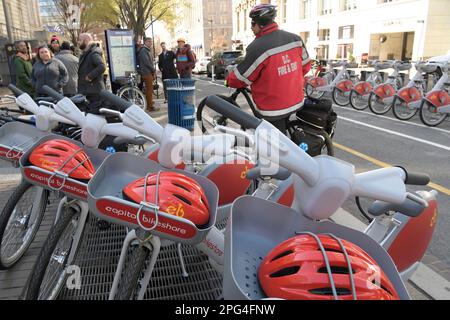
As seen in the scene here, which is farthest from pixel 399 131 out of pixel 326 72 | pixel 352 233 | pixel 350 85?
pixel 352 233

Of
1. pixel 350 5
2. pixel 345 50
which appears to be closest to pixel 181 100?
pixel 345 50

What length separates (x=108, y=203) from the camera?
1.61 m

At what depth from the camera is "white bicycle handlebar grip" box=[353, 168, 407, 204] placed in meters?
1.34

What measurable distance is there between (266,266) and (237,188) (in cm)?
172

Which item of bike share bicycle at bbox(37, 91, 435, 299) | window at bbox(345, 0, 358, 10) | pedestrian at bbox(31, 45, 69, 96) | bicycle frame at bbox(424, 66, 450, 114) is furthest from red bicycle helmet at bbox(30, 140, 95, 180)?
window at bbox(345, 0, 358, 10)

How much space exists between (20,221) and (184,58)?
10.1 meters

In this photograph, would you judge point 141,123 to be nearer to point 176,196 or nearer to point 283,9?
point 176,196

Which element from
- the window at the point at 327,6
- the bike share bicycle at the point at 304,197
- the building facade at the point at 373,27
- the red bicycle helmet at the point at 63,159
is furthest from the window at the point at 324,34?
the bike share bicycle at the point at 304,197

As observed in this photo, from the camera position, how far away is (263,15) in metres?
3.98

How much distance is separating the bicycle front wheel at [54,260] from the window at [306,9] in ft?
139

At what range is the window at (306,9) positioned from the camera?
40550mm

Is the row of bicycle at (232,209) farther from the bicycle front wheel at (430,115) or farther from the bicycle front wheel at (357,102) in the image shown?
the bicycle front wheel at (357,102)

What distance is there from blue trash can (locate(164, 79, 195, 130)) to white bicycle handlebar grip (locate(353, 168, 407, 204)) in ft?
22.2
